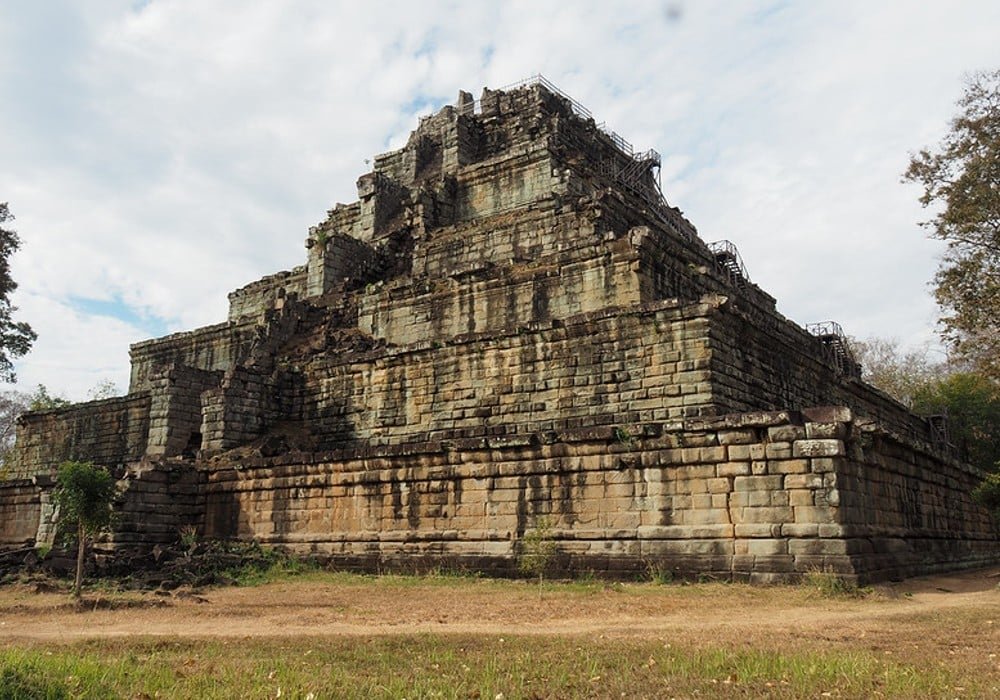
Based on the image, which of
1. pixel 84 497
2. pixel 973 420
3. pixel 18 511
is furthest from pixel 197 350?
pixel 973 420

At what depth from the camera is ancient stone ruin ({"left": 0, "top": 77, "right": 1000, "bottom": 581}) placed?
465 inches

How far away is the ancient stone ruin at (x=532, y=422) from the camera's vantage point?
→ 38.8ft

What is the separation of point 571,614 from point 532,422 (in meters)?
6.97

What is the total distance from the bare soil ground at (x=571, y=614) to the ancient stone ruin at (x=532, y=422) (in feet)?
2.93

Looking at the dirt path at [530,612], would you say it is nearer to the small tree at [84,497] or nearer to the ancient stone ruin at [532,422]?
the ancient stone ruin at [532,422]

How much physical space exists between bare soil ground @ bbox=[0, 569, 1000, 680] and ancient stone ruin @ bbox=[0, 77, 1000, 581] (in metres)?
0.89

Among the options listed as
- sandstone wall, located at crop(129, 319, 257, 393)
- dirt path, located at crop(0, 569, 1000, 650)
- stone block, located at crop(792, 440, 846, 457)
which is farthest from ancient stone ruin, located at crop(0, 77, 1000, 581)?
dirt path, located at crop(0, 569, 1000, 650)

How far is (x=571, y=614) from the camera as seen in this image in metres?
9.98

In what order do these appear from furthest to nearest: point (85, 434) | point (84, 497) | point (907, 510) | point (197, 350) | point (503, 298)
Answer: point (197, 350)
point (85, 434)
point (503, 298)
point (907, 510)
point (84, 497)

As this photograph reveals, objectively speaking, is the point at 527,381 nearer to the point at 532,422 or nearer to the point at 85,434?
the point at 532,422

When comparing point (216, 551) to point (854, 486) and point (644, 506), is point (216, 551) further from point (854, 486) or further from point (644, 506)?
point (854, 486)

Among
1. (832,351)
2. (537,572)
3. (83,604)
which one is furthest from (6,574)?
(832,351)

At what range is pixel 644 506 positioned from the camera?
491 inches

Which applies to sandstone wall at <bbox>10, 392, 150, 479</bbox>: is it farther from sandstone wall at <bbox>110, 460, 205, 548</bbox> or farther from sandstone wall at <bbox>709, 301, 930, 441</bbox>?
sandstone wall at <bbox>709, 301, 930, 441</bbox>
